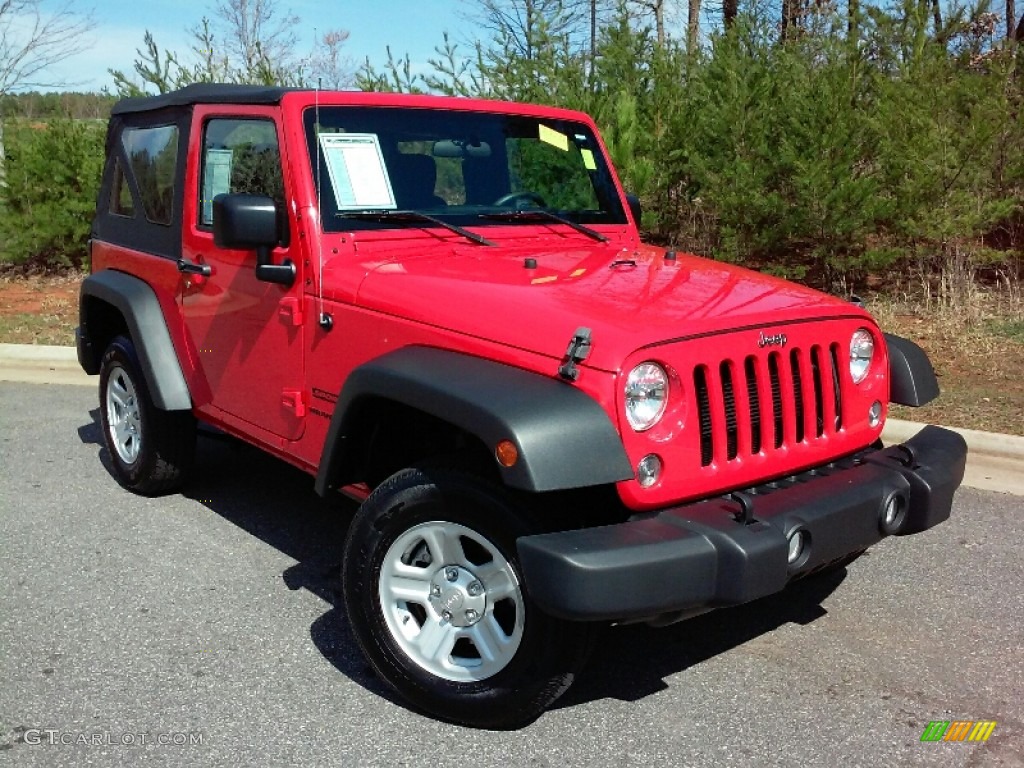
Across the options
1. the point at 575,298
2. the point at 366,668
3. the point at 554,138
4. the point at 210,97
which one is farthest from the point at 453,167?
the point at 366,668

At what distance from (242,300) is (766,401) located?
2.08m

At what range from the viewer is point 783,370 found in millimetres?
3154

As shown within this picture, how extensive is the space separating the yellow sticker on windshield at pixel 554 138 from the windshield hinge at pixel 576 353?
6.49ft

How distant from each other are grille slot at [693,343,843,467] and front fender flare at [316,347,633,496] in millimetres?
365

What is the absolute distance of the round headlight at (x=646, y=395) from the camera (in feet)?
9.32

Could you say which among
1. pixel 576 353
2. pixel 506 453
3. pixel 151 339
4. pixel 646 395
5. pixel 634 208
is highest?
pixel 634 208

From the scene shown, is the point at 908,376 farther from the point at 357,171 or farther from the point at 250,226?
the point at 250,226

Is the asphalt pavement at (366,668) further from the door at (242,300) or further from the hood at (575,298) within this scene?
the hood at (575,298)

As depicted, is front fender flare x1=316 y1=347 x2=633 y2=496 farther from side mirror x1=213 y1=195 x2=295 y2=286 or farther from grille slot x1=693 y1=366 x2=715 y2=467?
side mirror x1=213 y1=195 x2=295 y2=286

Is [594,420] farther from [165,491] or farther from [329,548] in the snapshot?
[165,491]

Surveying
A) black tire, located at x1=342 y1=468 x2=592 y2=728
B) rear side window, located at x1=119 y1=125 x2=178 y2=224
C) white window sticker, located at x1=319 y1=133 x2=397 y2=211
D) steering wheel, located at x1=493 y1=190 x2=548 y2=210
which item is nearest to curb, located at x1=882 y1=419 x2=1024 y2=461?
steering wheel, located at x1=493 y1=190 x2=548 y2=210

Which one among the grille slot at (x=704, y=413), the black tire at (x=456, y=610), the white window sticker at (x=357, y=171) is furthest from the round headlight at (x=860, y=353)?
the white window sticker at (x=357, y=171)

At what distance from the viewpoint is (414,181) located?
13.1 ft

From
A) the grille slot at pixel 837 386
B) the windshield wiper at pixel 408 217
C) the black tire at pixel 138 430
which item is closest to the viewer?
the grille slot at pixel 837 386
